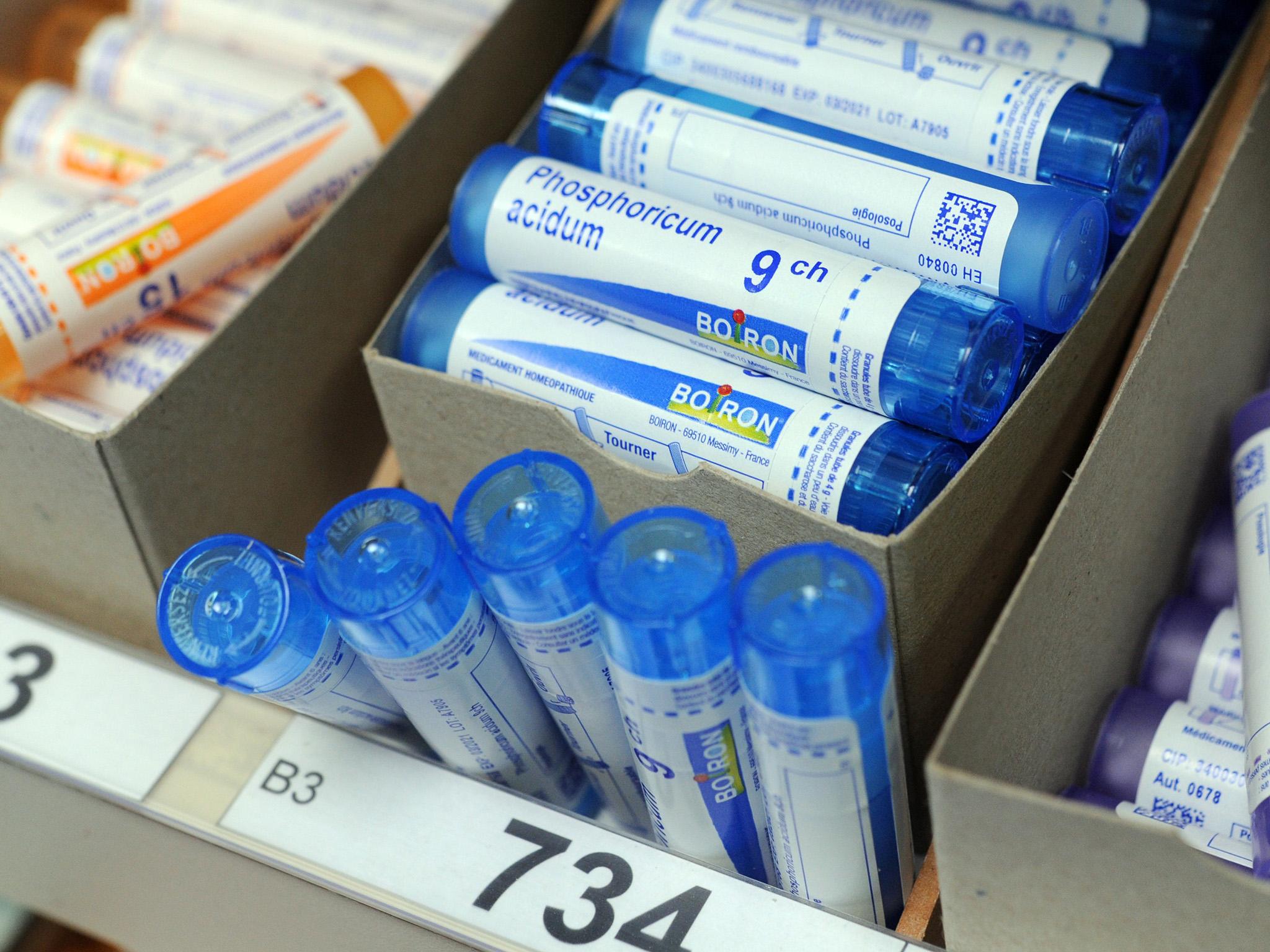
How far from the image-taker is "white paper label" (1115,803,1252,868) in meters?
0.55

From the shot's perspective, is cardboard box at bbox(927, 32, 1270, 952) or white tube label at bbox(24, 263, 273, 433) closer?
cardboard box at bbox(927, 32, 1270, 952)

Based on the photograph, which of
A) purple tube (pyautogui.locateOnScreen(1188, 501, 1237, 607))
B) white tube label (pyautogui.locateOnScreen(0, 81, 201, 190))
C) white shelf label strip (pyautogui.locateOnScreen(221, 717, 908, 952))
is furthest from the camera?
white tube label (pyautogui.locateOnScreen(0, 81, 201, 190))


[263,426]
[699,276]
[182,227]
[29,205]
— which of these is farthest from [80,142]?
[699,276]

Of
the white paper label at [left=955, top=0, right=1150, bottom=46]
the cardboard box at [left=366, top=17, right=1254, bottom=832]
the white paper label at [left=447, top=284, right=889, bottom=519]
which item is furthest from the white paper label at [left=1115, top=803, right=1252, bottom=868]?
the white paper label at [left=955, top=0, right=1150, bottom=46]

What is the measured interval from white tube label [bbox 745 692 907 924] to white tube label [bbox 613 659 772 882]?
0.05 feet

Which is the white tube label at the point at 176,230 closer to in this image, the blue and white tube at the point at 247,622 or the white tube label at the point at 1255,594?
→ the blue and white tube at the point at 247,622

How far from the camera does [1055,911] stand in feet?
1.41

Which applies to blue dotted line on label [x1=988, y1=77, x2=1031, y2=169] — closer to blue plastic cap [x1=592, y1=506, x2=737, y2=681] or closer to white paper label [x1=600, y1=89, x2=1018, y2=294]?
white paper label [x1=600, y1=89, x2=1018, y2=294]

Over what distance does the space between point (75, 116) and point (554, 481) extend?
0.57 meters

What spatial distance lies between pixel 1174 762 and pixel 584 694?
31 cm

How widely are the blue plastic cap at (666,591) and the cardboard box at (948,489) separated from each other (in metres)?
0.07

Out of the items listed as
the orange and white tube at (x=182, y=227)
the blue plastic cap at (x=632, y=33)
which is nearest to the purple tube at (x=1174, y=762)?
the blue plastic cap at (x=632, y=33)

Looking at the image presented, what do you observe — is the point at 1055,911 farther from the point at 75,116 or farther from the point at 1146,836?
the point at 75,116

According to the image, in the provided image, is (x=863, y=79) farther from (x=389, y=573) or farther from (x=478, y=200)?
(x=389, y=573)
